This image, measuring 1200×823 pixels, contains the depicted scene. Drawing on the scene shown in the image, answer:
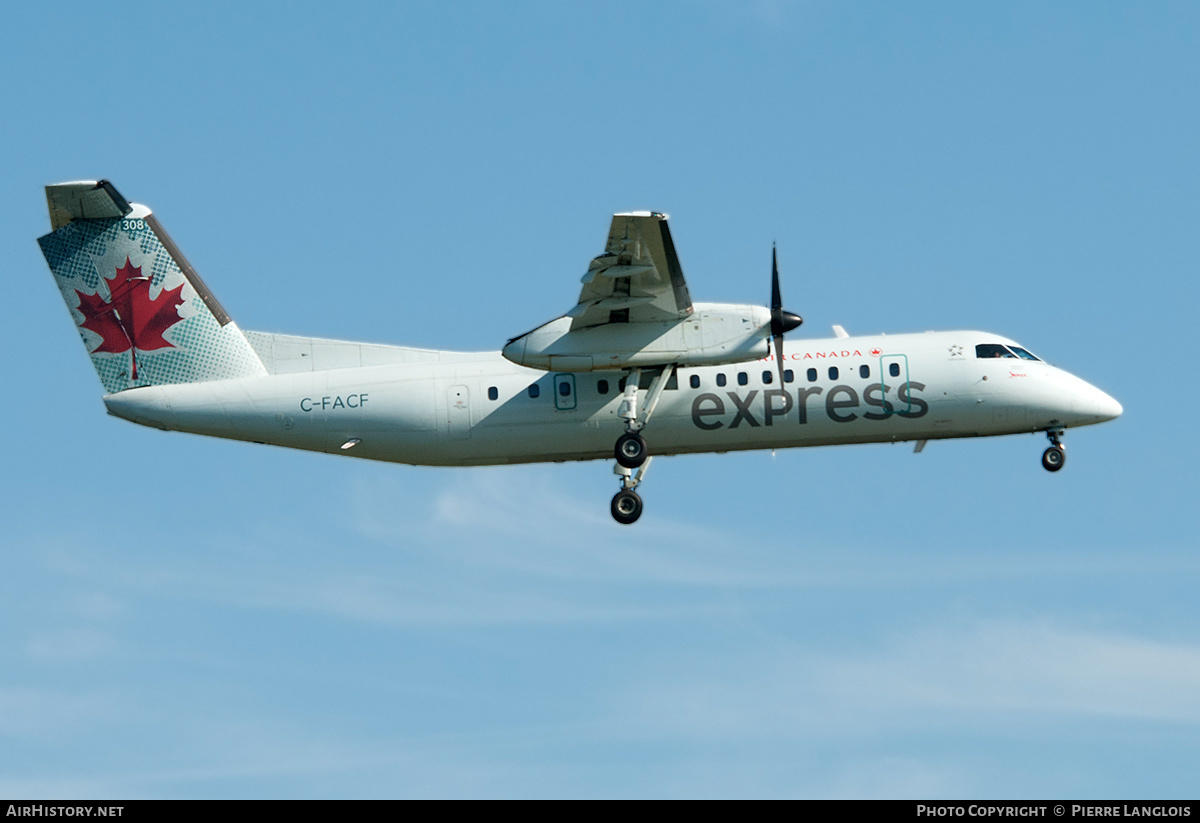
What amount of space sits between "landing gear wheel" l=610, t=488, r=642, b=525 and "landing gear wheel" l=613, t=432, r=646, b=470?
66 cm

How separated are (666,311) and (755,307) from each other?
156 centimetres

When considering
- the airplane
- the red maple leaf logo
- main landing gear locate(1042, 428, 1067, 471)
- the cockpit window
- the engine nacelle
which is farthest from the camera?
main landing gear locate(1042, 428, 1067, 471)

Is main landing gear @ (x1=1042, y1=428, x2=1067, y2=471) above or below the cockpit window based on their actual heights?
below

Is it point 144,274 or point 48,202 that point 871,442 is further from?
point 48,202

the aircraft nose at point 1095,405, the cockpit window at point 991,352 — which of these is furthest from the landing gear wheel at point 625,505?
the aircraft nose at point 1095,405

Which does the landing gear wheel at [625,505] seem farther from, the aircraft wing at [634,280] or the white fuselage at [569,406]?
the aircraft wing at [634,280]

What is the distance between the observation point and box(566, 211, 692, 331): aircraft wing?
76.8 ft

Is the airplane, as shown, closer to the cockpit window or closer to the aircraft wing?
the cockpit window

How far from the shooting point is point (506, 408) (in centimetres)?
2647

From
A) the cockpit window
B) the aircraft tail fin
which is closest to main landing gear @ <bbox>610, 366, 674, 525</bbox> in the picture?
the cockpit window
